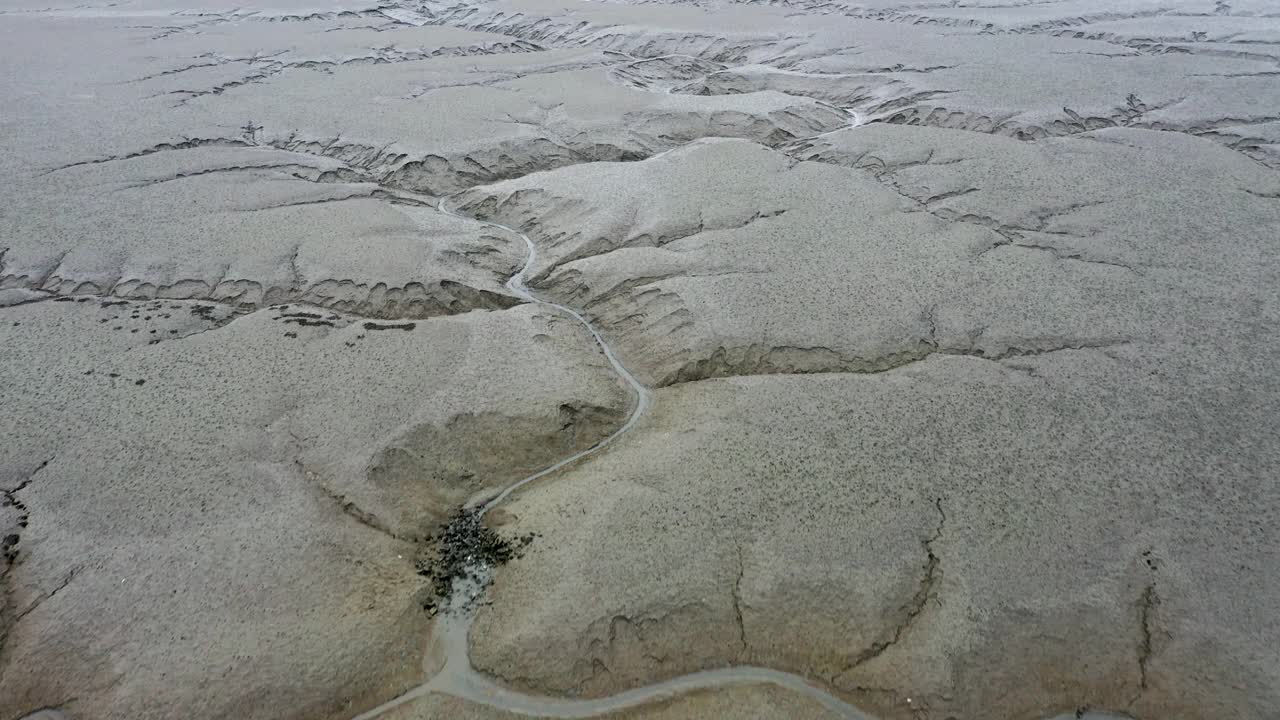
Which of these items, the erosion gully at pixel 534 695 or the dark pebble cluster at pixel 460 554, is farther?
the dark pebble cluster at pixel 460 554

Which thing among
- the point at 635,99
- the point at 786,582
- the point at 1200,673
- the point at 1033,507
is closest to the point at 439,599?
the point at 786,582

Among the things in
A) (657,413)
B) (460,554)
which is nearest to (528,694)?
(460,554)

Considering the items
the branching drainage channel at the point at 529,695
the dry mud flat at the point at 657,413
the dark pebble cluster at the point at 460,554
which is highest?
the dry mud flat at the point at 657,413

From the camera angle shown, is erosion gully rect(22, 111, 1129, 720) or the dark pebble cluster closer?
erosion gully rect(22, 111, 1129, 720)

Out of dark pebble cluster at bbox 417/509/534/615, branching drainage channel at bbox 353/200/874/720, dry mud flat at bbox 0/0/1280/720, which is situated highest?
dry mud flat at bbox 0/0/1280/720

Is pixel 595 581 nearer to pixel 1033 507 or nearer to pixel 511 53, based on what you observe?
pixel 1033 507

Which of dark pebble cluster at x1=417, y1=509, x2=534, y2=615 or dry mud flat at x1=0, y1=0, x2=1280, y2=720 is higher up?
dry mud flat at x1=0, y1=0, x2=1280, y2=720

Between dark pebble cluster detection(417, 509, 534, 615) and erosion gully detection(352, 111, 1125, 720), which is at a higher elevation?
dark pebble cluster detection(417, 509, 534, 615)

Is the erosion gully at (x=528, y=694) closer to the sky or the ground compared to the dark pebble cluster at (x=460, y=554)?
closer to the ground
